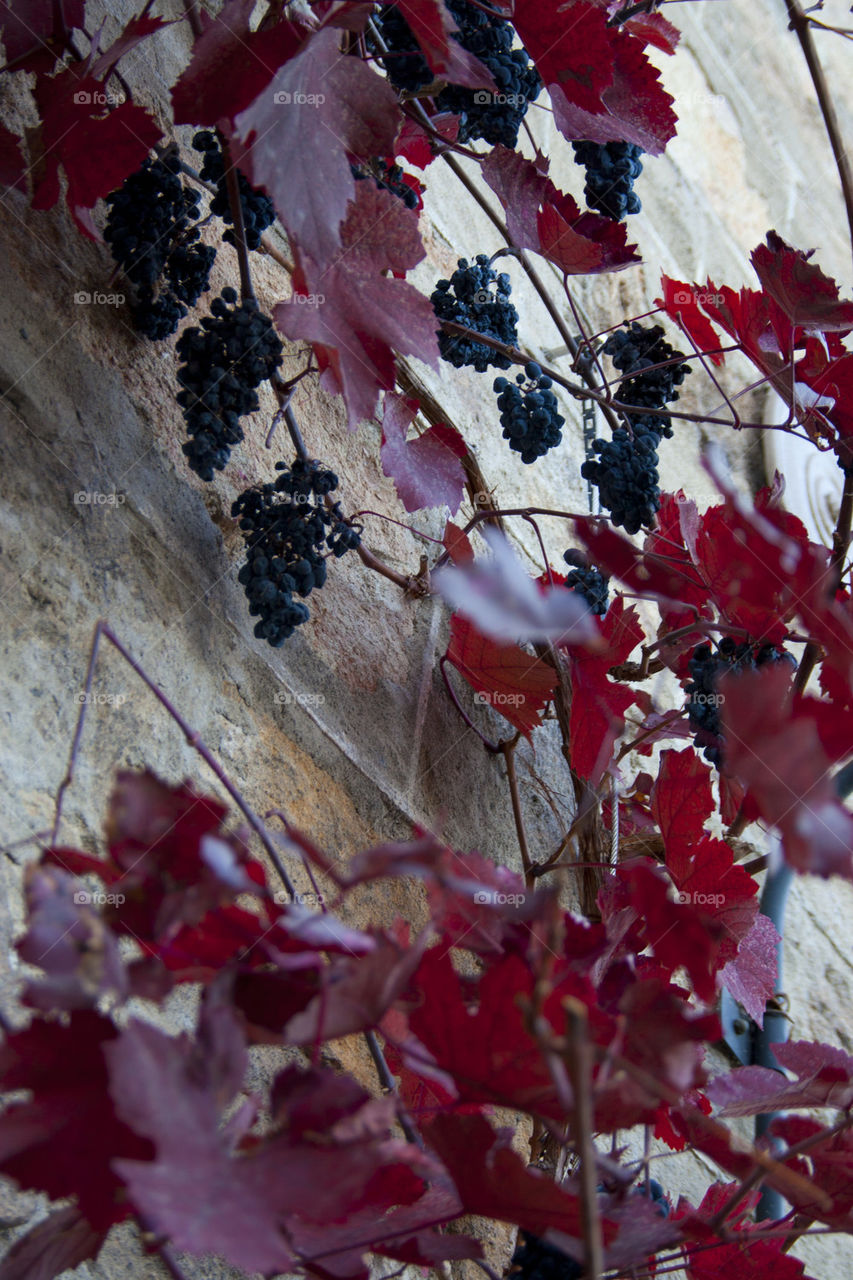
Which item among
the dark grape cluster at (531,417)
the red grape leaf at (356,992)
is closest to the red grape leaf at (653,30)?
the dark grape cluster at (531,417)

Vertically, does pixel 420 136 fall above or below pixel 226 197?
above

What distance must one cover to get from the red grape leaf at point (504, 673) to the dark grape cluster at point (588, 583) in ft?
0.22

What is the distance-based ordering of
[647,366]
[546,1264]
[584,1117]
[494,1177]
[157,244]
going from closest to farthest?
[584,1117], [494,1177], [546,1264], [157,244], [647,366]

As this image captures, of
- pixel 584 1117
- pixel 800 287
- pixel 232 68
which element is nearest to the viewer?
pixel 584 1117

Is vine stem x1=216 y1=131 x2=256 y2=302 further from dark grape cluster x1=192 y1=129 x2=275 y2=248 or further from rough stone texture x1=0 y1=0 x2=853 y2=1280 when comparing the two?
rough stone texture x1=0 y1=0 x2=853 y2=1280

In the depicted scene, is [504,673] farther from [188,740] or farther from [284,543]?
[188,740]

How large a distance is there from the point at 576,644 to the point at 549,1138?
41 cm

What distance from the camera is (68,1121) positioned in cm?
38

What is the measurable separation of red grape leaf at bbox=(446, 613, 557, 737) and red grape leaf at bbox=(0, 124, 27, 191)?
1.55 ft

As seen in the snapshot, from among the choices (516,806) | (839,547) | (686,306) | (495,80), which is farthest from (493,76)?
(516,806)

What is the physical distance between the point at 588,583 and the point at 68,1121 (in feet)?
2.12

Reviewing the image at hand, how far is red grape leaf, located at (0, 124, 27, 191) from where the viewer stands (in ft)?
2.40

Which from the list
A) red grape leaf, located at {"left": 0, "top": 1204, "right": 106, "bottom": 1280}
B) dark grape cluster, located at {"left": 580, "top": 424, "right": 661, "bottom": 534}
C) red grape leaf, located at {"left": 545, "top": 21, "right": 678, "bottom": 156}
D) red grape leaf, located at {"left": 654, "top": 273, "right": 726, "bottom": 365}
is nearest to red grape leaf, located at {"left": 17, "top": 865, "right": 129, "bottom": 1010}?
red grape leaf, located at {"left": 0, "top": 1204, "right": 106, "bottom": 1280}

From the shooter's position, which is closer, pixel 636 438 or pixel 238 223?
pixel 238 223
